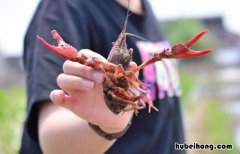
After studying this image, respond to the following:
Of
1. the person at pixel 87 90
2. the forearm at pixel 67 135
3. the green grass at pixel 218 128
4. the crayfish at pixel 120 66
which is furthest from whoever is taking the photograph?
the green grass at pixel 218 128

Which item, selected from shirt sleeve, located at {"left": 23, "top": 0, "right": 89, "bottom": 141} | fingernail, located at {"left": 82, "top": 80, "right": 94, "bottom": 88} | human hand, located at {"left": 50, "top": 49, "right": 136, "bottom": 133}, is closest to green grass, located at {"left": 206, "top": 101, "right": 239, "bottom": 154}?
shirt sleeve, located at {"left": 23, "top": 0, "right": 89, "bottom": 141}

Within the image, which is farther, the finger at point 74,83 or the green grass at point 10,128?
the green grass at point 10,128

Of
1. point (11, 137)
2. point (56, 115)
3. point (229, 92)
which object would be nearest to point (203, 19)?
point (229, 92)

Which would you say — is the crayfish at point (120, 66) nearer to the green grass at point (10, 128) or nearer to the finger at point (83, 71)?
the finger at point (83, 71)

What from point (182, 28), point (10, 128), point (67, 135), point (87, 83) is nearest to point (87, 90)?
point (87, 83)

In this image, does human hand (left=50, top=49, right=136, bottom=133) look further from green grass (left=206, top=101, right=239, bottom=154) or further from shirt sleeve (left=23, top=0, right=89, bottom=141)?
green grass (left=206, top=101, right=239, bottom=154)

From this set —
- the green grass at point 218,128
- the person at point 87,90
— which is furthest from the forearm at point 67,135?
the green grass at point 218,128

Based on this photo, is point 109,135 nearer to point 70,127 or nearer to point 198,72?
point 70,127
